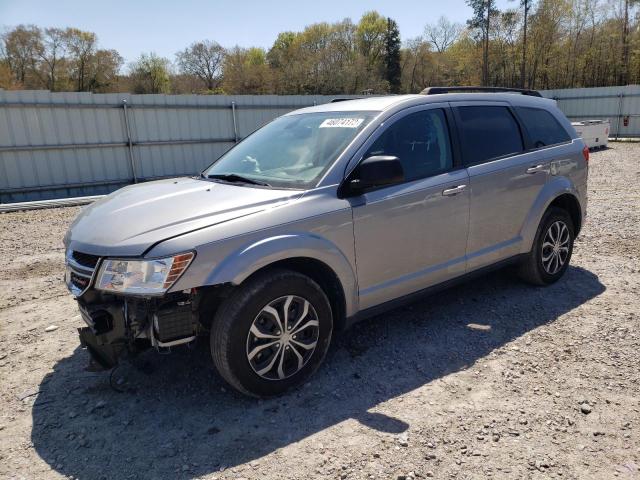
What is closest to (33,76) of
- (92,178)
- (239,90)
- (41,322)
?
(239,90)

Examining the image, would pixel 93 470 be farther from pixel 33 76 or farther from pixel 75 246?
pixel 33 76

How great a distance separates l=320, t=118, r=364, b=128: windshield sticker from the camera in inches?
141

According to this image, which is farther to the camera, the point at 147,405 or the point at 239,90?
the point at 239,90

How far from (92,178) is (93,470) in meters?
13.2

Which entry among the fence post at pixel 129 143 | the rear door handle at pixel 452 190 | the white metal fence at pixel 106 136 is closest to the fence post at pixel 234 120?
the white metal fence at pixel 106 136

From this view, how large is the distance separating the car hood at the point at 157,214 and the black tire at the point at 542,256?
9.02ft

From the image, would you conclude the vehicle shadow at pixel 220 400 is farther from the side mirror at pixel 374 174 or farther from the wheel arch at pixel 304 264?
the side mirror at pixel 374 174

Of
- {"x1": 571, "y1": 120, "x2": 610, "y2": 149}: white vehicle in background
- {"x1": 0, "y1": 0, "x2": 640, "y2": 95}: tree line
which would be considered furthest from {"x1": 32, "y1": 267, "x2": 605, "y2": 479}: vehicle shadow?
{"x1": 0, "y1": 0, "x2": 640, "y2": 95}: tree line

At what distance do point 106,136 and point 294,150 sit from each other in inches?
485

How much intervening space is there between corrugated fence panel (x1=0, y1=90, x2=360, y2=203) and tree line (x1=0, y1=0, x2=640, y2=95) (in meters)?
40.7

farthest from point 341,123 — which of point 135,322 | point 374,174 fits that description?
point 135,322

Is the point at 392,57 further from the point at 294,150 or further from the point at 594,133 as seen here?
the point at 294,150

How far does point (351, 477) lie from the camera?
2432 mm

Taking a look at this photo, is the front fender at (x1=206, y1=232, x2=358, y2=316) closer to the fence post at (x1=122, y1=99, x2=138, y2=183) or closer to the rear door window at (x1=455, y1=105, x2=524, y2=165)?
the rear door window at (x1=455, y1=105, x2=524, y2=165)
